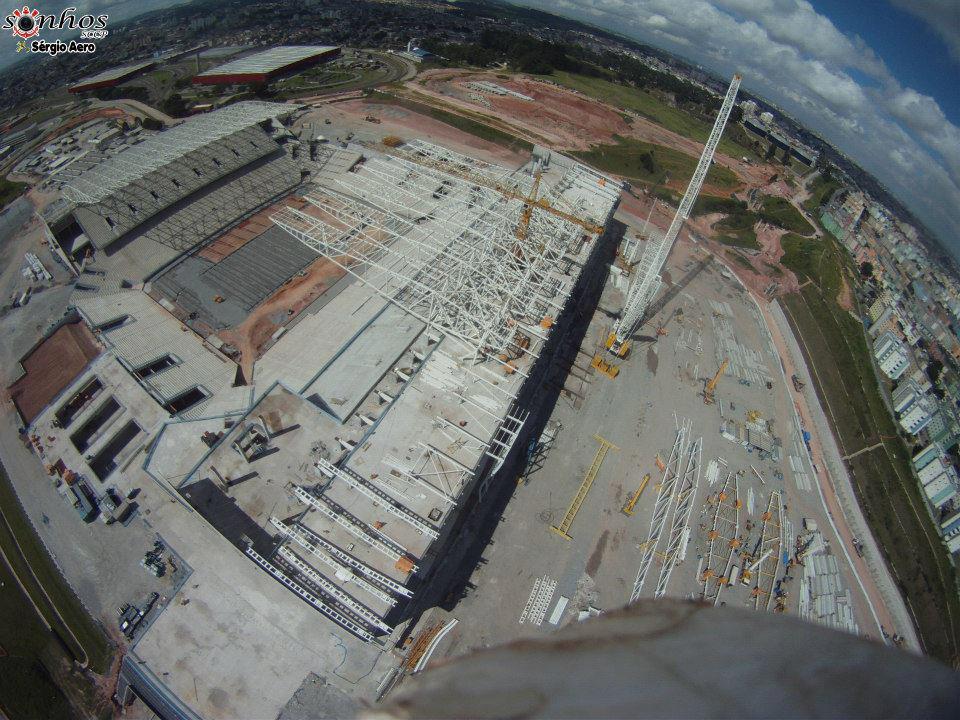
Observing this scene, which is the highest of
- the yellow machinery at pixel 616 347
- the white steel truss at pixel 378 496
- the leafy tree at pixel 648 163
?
the leafy tree at pixel 648 163

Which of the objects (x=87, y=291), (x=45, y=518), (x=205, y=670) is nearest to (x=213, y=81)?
(x=87, y=291)

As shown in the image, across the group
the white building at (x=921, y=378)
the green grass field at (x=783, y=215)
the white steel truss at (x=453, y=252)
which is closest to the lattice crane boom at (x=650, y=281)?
the white steel truss at (x=453, y=252)

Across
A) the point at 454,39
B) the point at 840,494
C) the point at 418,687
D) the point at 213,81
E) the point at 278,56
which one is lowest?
the point at 418,687

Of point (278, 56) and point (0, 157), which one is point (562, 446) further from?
point (278, 56)

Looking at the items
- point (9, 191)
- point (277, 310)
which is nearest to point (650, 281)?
point (277, 310)

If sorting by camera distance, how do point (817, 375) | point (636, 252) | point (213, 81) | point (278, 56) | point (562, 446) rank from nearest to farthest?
point (562, 446) → point (817, 375) → point (636, 252) → point (213, 81) → point (278, 56)

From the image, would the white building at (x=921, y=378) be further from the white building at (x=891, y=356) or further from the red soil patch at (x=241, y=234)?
the red soil patch at (x=241, y=234)

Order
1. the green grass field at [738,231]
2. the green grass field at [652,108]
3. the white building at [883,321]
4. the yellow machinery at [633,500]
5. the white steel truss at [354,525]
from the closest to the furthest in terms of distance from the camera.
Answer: the white steel truss at [354,525]
the yellow machinery at [633,500]
the white building at [883,321]
the green grass field at [738,231]
the green grass field at [652,108]

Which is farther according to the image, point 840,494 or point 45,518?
point 840,494
